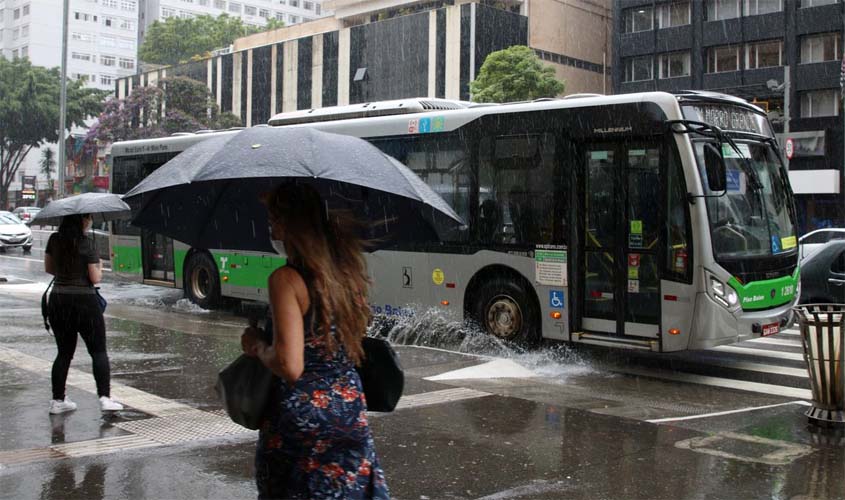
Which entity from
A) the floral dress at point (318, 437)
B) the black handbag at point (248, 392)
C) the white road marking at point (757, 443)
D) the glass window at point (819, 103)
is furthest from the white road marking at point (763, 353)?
the glass window at point (819, 103)

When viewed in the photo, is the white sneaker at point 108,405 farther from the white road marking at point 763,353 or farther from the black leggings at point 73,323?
the white road marking at point 763,353

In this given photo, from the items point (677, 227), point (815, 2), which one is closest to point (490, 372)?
point (677, 227)

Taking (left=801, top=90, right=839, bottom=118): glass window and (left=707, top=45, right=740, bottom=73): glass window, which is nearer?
(left=801, top=90, right=839, bottom=118): glass window

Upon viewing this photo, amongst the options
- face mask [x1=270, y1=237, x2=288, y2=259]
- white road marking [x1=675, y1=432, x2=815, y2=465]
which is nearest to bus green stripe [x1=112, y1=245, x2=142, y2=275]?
white road marking [x1=675, y1=432, x2=815, y2=465]

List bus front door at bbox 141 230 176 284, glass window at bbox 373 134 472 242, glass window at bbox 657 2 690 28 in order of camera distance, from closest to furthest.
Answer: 1. glass window at bbox 373 134 472 242
2. bus front door at bbox 141 230 176 284
3. glass window at bbox 657 2 690 28

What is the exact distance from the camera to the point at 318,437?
3135 millimetres

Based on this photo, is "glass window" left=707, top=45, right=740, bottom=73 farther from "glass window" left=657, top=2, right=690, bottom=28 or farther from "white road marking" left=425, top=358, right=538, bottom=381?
"white road marking" left=425, top=358, right=538, bottom=381

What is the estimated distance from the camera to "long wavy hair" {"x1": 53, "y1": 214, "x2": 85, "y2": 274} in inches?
283

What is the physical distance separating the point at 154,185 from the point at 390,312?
916 cm

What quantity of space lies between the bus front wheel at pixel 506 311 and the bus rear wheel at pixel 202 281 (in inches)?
241

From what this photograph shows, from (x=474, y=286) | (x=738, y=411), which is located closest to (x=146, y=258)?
(x=474, y=286)

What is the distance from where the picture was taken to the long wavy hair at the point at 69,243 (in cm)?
718

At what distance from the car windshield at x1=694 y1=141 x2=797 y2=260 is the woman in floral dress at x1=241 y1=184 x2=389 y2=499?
7302mm

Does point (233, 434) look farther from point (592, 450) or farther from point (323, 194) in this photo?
point (323, 194)
